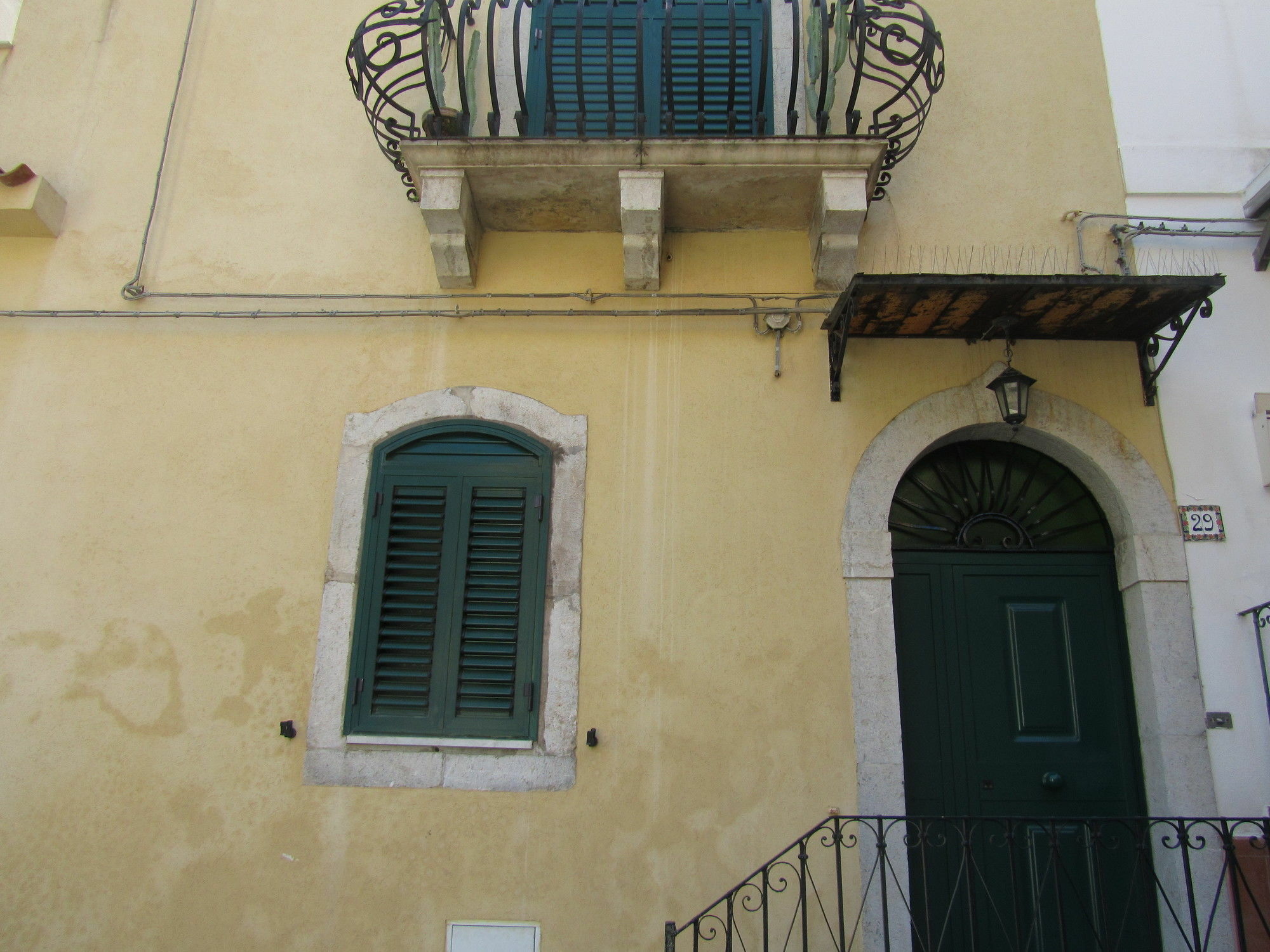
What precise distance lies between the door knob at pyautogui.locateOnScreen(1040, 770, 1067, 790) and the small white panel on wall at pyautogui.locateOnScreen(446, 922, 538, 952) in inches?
104

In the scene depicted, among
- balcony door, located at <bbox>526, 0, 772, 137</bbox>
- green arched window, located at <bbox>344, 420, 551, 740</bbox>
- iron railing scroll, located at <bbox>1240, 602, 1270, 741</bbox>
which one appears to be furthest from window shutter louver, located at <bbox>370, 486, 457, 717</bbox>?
iron railing scroll, located at <bbox>1240, 602, 1270, 741</bbox>

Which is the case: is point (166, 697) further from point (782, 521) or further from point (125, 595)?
point (782, 521)

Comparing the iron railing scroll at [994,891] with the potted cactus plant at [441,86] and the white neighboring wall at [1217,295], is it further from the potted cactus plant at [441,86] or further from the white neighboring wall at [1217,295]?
the potted cactus plant at [441,86]

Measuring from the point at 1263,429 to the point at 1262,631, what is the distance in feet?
3.55

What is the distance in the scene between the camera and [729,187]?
5074 millimetres

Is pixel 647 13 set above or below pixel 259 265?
above

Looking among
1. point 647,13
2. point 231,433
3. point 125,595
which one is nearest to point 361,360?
point 231,433

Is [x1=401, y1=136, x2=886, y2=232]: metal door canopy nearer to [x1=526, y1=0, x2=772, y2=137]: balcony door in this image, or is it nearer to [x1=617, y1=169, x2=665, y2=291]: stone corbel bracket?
[x1=617, y1=169, x2=665, y2=291]: stone corbel bracket

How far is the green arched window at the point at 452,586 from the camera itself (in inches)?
183

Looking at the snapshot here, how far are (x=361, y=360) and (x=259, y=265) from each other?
0.91 meters

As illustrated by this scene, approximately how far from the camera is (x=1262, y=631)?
4.55m

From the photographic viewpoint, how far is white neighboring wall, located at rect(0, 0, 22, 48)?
586 centimetres

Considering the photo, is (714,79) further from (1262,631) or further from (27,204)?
(1262,631)

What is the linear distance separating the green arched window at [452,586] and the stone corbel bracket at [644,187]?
1087mm
